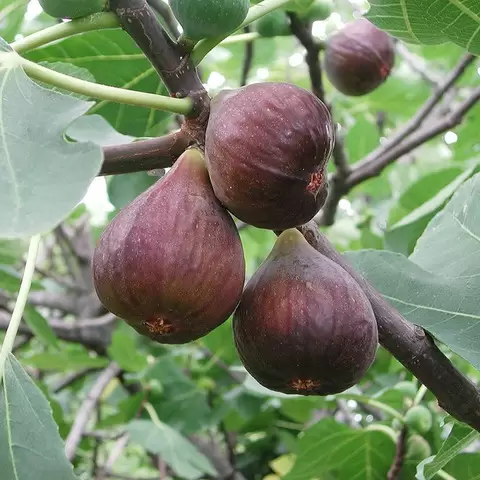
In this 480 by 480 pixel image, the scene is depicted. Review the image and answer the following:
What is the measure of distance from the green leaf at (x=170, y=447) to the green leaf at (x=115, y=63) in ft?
3.09

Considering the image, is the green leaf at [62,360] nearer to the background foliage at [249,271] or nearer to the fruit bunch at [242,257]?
the background foliage at [249,271]

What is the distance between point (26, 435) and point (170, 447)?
3.58 feet

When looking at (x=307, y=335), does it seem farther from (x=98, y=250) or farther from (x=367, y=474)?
(x=367, y=474)

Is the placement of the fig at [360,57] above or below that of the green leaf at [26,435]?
below

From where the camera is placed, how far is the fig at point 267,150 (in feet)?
2.49

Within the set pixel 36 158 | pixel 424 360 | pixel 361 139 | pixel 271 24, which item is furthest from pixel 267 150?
pixel 361 139

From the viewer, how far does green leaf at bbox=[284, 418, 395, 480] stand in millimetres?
1493

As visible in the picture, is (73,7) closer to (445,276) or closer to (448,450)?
(445,276)

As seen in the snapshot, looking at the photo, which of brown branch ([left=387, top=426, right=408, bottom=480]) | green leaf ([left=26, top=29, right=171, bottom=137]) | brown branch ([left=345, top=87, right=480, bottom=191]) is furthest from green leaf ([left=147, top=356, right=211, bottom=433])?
green leaf ([left=26, top=29, right=171, bottom=137])

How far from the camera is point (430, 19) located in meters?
0.99

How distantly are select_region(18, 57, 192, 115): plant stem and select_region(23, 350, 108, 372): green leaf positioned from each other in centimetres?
144

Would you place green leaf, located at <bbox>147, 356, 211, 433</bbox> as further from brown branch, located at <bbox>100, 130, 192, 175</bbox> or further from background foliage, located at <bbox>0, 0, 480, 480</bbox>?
brown branch, located at <bbox>100, 130, 192, 175</bbox>

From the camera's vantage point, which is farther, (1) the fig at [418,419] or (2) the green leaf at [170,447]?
(2) the green leaf at [170,447]

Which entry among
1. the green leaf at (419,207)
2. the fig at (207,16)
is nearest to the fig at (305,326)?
the fig at (207,16)
